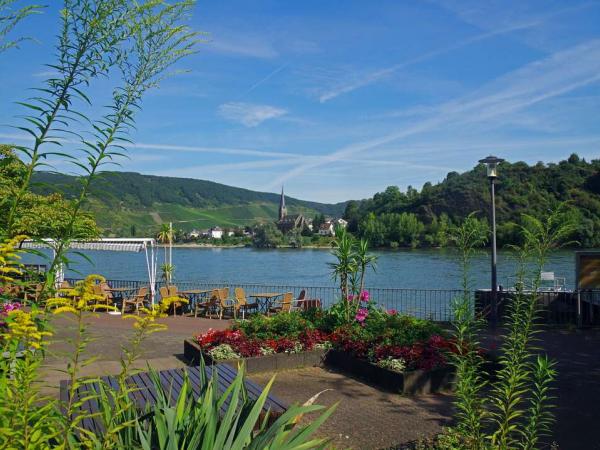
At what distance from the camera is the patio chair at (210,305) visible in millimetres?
16109

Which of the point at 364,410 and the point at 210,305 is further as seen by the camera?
the point at 210,305

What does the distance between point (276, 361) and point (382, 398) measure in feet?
7.06

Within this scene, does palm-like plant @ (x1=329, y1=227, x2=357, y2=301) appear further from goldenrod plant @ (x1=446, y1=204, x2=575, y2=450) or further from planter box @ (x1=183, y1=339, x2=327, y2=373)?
goldenrod plant @ (x1=446, y1=204, x2=575, y2=450)

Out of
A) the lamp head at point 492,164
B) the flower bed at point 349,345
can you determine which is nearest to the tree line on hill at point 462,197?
the lamp head at point 492,164

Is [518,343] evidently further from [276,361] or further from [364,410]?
[276,361]

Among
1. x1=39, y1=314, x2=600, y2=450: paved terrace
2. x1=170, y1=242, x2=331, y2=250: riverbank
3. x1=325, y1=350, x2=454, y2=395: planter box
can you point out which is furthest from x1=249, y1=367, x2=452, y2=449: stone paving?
x1=170, y1=242, x2=331, y2=250: riverbank

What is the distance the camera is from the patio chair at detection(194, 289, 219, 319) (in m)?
16.1

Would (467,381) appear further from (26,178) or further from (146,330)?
(26,178)

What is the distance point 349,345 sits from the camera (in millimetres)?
9258

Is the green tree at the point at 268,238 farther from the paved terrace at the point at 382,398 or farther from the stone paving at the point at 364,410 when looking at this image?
the stone paving at the point at 364,410

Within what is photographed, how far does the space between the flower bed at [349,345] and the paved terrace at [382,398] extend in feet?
0.79

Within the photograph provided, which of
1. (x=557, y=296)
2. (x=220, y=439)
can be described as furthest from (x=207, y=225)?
(x=220, y=439)

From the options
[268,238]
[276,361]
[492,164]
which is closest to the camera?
[276,361]

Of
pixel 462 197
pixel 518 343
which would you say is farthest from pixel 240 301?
pixel 462 197
